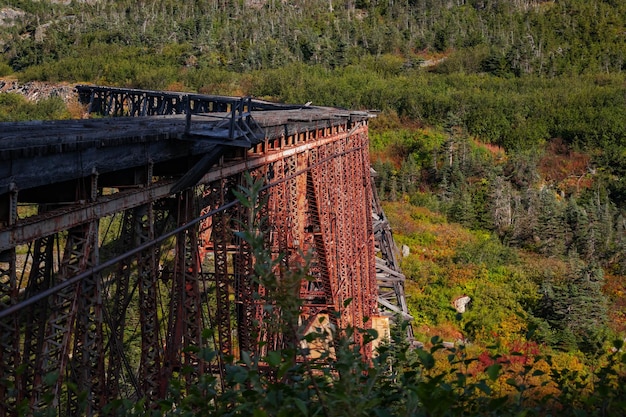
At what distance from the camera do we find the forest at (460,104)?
72.0ft

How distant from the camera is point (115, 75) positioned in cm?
4500

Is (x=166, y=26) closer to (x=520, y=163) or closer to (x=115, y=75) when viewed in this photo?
(x=115, y=75)

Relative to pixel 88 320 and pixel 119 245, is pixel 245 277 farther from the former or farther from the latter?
pixel 88 320

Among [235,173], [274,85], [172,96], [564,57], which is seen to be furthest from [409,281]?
[564,57]

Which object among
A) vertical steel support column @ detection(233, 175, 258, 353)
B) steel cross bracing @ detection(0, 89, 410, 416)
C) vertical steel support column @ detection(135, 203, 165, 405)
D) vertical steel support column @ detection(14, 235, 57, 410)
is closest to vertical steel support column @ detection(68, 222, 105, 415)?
steel cross bracing @ detection(0, 89, 410, 416)

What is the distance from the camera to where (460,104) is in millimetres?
41500

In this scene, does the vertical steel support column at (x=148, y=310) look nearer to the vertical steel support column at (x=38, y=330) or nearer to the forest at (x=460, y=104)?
the vertical steel support column at (x=38, y=330)

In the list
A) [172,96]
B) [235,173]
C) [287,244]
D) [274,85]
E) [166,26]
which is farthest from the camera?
[166,26]

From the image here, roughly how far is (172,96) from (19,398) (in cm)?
2264

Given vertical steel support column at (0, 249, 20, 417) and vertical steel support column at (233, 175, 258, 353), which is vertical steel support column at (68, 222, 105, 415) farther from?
vertical steel support column at (233, 175, 258, 353)

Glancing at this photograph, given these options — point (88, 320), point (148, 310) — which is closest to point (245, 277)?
point (148, 310)

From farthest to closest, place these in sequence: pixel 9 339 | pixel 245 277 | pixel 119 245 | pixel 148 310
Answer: pixel 245 277 < pixel 119 245 < pixel 148 310 < pixel 9 339

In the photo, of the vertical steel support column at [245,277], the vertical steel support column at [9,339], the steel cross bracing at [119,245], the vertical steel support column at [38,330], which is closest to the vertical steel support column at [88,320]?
the steel cross bracing at [119,245]

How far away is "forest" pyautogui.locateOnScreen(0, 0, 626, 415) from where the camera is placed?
21953 millimetres
